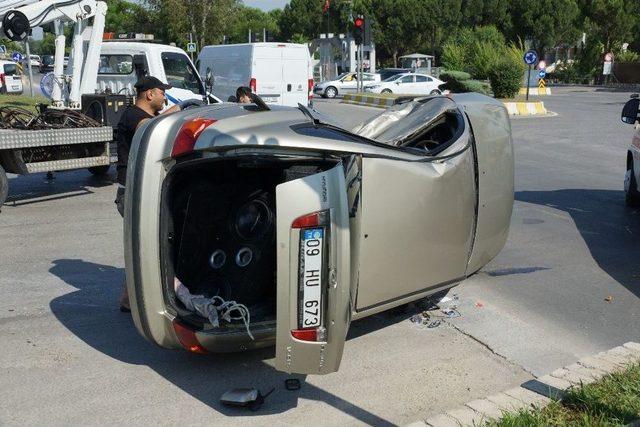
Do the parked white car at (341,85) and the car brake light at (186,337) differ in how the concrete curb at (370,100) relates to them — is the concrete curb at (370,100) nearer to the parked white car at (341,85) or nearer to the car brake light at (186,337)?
the parked white car at (341,85)

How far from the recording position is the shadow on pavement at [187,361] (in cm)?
472

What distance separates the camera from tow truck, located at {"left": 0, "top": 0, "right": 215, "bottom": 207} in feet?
35.5

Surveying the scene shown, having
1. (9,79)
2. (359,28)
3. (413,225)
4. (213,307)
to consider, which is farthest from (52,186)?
(9,79)

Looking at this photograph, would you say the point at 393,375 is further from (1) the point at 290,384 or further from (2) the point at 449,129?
(2) the point at 449,129

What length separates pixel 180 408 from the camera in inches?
183

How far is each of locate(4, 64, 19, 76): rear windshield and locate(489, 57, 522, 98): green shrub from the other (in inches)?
933

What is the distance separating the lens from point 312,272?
4234mm

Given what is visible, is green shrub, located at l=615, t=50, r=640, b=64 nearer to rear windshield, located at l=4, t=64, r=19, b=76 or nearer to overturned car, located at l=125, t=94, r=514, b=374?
rear windshield, located at l=4, t=64, r=19, b=76

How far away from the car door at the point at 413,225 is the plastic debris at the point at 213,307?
2.43ft

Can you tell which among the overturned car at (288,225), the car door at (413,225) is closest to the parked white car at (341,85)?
the overturned car at (288,225)

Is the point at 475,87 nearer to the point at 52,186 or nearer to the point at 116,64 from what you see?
the point at 116,64

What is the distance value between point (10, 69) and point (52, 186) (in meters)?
29.7

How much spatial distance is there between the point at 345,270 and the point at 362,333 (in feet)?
5.77

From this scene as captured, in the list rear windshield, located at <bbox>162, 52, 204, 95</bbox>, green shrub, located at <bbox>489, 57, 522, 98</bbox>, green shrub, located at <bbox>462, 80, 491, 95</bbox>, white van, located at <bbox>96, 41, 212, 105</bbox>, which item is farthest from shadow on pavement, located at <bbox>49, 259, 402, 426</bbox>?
green shrub, located at <bbox>462, 80, 491, 95</bbox>
